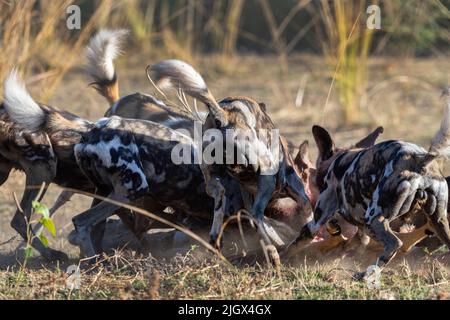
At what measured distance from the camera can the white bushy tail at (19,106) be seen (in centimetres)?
557

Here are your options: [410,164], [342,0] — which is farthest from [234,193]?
[342,0]

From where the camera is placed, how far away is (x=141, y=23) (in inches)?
485

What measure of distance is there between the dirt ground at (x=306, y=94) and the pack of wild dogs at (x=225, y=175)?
1.19m

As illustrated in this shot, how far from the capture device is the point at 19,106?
5613 mm

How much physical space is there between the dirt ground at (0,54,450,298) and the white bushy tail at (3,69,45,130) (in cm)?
147

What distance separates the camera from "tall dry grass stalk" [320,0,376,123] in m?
8.62

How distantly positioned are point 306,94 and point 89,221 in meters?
5.47

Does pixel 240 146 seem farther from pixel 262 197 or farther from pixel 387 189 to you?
pixel 387 189

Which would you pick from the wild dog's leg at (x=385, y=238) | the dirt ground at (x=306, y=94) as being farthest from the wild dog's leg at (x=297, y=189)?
→ the dirt ground at (x=306, y=94)

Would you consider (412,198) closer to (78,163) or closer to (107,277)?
(107,277)

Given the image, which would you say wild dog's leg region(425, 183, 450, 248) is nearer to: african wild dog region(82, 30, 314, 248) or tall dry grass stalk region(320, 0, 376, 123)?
african wild dog region(82, 30, 314, 248)

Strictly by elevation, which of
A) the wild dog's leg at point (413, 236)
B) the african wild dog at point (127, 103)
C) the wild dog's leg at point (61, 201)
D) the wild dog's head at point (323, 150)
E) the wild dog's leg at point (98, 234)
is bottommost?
the wild dog's leg at point (98, 234)

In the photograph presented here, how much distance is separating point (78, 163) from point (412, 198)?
1974 mm

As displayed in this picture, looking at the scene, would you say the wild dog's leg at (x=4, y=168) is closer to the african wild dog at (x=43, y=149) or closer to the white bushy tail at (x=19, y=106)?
the african wild dog at (x=43, y=149)
